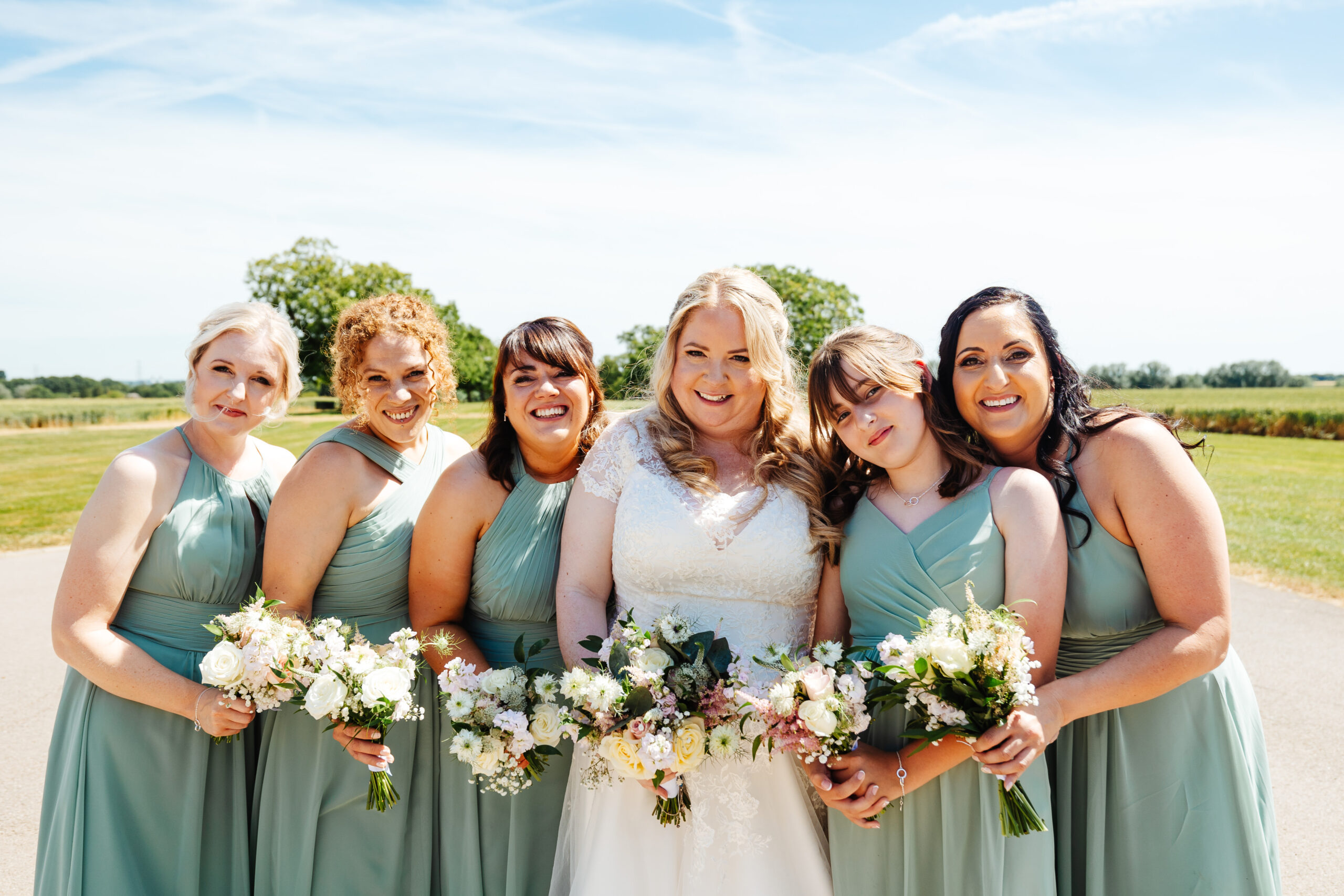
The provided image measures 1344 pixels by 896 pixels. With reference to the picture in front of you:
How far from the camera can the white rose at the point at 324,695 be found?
10.7 ft

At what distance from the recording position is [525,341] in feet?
13.3

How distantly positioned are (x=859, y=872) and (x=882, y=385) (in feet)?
6.72

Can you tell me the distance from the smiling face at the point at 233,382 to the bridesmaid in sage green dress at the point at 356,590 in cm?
33

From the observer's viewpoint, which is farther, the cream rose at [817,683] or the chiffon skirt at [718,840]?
the chiffon skirt at [718,840]

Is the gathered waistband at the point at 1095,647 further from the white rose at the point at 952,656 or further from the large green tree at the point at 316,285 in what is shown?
the large green tree at the point at 316,285

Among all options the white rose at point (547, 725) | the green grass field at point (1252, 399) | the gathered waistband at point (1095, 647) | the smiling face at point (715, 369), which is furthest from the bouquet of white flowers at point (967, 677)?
the green grass field at point (1252, 399)

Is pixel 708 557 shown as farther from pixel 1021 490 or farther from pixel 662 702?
pixel 1021 490

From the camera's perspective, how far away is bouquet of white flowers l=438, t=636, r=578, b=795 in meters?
3.27

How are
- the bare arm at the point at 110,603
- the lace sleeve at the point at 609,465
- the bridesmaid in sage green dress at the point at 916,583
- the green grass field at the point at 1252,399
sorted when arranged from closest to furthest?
1. the bridesmaid in sage green dress at the point at 916,583
2. the bare arm at the point at 110,603
3. the lace sleeve at the point at 609,465
4. the green grass field at the point at 1252,399

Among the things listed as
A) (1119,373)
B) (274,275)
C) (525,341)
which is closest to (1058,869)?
(525,341)

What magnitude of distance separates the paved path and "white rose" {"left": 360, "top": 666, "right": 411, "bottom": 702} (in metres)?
3.48

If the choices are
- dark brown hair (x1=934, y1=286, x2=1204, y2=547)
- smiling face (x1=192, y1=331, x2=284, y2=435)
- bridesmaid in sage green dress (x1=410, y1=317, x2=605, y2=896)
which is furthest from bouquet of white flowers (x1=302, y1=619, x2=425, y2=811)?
dark brown hair (x1=934, y1=286, x2=1204, y2=547)

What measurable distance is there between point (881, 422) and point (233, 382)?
10.1ft

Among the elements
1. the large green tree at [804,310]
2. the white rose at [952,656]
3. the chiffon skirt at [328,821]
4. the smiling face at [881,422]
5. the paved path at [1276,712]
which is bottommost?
the paved path at [1276,712]
